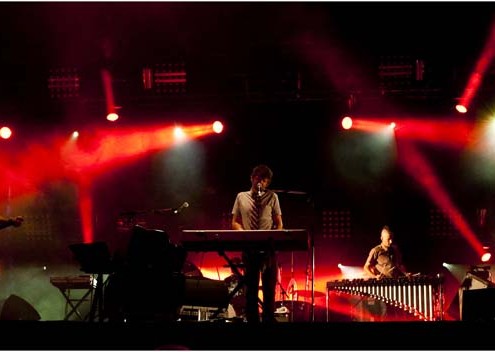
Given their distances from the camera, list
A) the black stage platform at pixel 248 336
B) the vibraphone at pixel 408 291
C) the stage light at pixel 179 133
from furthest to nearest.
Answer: the stage light at pixel 179 133
the vibraphone at pixel 408 291
the black stage platform at pixel 248 336

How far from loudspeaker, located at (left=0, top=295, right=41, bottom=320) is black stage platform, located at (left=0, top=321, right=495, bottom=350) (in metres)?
4.94

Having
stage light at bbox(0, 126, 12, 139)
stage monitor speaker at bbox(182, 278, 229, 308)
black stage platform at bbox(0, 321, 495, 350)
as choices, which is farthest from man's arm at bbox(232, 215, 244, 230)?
stage light at bbox(0, 126, 12, 139)

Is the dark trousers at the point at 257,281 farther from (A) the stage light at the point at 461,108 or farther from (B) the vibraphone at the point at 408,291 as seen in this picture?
(A) the stage light at the point at 461,108

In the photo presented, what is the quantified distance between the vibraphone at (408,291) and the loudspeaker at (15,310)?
535 cm

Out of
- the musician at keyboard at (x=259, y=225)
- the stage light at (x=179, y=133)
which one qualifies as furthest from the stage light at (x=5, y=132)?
the musician at keyboard at (x=259, y=225)

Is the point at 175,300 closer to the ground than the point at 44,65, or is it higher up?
closer to the ground

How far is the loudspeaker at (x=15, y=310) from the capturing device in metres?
10.1

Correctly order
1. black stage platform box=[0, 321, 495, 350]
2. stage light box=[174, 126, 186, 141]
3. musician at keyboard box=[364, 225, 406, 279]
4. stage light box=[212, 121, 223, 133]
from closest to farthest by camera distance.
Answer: black stage platform box=[0, 321, 495, 350] → musician at keyboard box=[364, 225, 406, 279] → stage light box=[212, 121, 223, 133] → stage light box=[174, 126, 186, 141]

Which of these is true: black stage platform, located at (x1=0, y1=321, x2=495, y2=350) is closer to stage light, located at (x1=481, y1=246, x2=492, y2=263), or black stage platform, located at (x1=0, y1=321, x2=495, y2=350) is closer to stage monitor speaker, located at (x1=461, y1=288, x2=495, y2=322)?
stage monitor speaker, located at (x1=461, y1=288, x2=495, y2=322)

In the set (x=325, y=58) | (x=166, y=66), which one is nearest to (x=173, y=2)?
(x=166, y=66)

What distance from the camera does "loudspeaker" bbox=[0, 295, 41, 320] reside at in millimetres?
10148

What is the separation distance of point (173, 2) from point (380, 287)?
17.8 ft

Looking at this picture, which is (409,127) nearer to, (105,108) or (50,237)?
(105,108)

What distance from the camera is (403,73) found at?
10781 mm
